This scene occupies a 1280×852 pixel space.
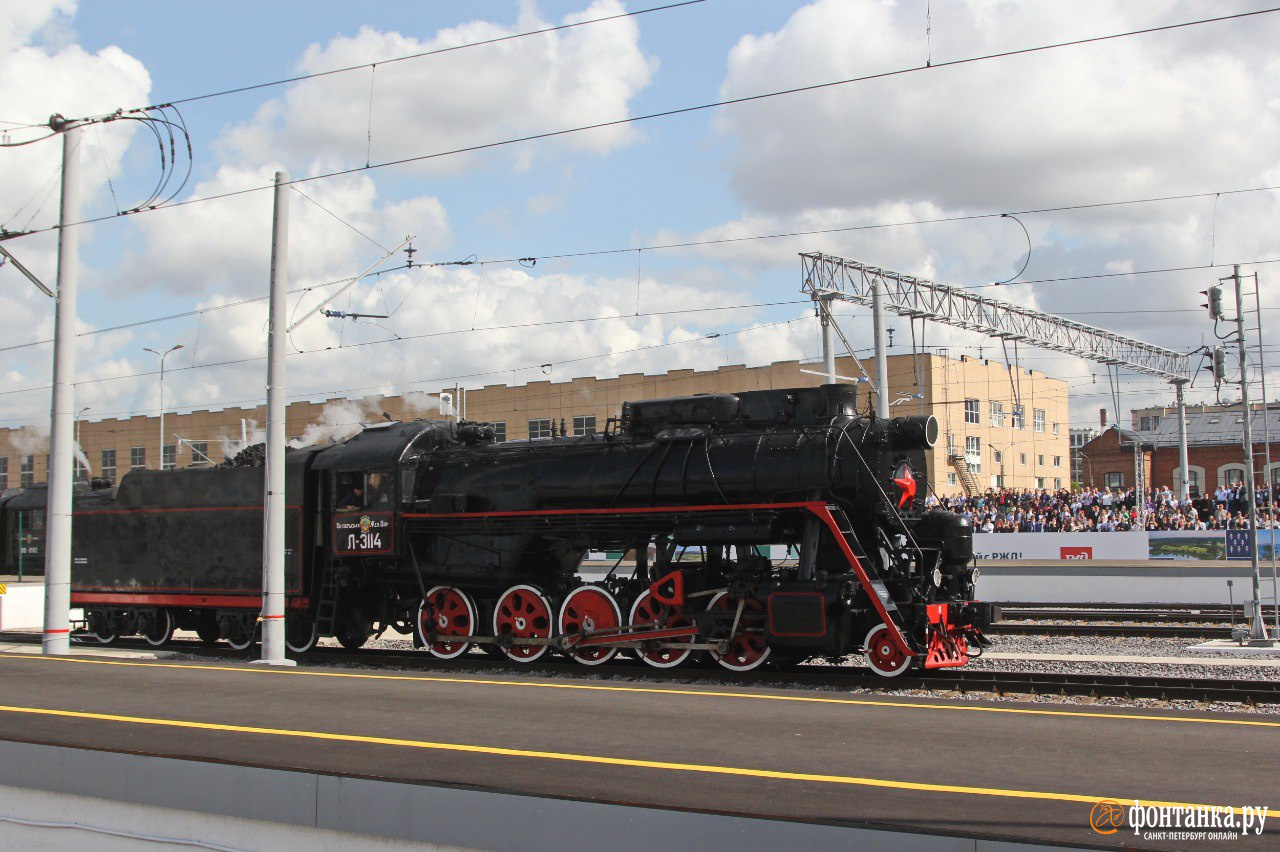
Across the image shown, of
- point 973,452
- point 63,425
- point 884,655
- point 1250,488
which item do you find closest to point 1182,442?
point 973,452

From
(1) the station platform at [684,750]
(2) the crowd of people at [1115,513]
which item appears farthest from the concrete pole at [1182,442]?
(1) the station platform at [684,750]

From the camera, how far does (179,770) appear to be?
22.2ft

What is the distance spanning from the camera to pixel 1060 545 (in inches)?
1113

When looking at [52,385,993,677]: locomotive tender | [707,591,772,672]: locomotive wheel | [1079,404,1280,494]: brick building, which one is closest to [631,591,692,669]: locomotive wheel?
[52,385,993,677]: locomotive tender

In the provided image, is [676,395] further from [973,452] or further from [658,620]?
[658,620]

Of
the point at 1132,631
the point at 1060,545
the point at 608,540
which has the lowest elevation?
the point at 1132,631

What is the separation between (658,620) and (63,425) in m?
9.75

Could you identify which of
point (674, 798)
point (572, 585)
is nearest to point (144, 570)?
point (572, 585)

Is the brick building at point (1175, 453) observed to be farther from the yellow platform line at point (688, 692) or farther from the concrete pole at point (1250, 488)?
the yellow platform line at point (688, 692)

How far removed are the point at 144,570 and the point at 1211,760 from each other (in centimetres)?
1688

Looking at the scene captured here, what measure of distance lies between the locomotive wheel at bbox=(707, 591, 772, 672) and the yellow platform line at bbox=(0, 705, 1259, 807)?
6.06m

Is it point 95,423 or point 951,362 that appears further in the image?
point 95,423

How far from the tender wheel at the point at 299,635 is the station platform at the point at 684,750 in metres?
5.84

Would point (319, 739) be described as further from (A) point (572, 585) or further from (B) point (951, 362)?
(B) point (951, 362)
